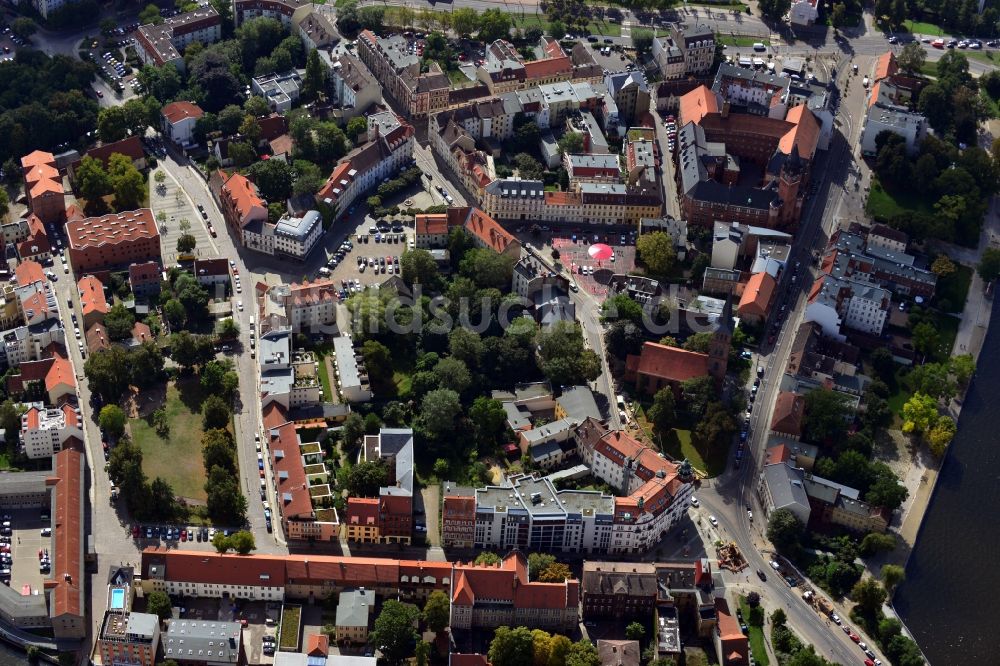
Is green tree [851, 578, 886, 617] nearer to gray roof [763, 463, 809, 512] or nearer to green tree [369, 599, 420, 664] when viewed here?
gray roof [763, 463, 809, 512]

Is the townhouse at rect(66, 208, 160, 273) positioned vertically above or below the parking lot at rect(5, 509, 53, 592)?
above

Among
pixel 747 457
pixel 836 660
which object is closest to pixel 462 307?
pixel 747 457

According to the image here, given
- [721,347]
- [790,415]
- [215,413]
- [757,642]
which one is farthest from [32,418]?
[790,415]

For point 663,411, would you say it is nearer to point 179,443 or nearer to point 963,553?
point 963,553

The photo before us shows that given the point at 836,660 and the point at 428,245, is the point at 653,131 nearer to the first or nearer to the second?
the point at 428,245

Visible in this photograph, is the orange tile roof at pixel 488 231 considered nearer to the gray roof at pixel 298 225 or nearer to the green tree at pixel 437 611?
the gray roof at pixel 298 225

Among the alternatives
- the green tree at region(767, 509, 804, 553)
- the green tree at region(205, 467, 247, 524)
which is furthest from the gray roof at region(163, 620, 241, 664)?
Answer: the green tree at region(767, 509, 804, 553)
